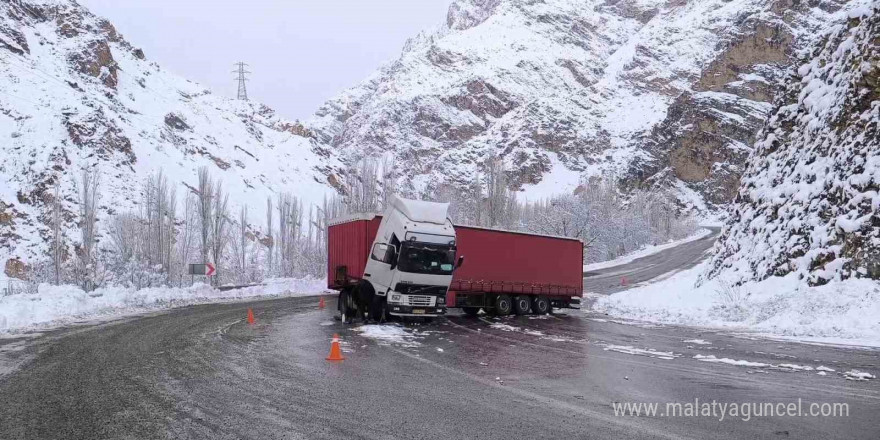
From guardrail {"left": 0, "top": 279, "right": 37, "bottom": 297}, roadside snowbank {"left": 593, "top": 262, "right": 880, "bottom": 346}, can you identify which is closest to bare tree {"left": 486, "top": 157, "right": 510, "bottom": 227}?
roadside snowbank {"left": 593, "top": 262, "right": 880, "bottom": 346}

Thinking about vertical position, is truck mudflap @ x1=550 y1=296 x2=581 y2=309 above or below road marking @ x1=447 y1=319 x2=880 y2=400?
below

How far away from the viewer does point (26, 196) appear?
66688 millimetres

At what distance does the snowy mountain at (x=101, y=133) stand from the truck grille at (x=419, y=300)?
53.6 m

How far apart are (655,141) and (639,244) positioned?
11098 cm

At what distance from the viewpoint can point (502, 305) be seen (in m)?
23.3

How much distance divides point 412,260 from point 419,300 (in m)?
1.39

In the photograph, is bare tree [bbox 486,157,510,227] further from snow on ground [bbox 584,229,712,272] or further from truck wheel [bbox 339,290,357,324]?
truck wheel [bbox 339,290,357,324]

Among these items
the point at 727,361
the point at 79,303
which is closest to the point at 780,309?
the point at 727,361

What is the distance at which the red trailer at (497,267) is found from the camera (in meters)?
21.6

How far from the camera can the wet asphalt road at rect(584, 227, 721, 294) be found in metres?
41.1

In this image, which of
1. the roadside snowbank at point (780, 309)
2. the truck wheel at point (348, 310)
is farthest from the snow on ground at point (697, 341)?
the truck wheel at point (348, 310)

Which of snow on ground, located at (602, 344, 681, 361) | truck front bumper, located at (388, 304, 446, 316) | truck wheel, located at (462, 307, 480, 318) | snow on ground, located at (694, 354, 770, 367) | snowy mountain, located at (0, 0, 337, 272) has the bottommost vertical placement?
truck wheel, located at (462, 307, 480, 318)

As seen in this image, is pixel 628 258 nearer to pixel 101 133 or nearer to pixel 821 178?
pixel 821 178

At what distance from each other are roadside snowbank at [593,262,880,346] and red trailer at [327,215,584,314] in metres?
2.61
